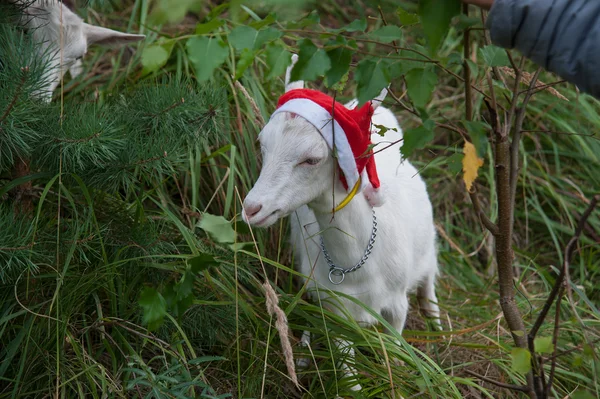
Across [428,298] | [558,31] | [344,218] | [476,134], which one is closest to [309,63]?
[476,134]

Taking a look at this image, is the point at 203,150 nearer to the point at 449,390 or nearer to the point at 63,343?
the point at 63,343

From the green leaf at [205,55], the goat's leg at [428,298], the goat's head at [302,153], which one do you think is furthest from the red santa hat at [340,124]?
the goat's leg at [428,298]

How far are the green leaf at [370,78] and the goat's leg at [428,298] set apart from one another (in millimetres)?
1797

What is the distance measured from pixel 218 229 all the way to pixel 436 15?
0.75 metres

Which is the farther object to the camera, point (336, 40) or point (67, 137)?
point (67, 137)

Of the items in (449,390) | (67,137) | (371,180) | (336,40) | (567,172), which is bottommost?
(567,172)

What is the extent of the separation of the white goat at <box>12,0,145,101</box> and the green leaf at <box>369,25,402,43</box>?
3.71 ft

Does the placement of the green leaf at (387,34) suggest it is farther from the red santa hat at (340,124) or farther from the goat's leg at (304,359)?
the goat's leg at (304,359)

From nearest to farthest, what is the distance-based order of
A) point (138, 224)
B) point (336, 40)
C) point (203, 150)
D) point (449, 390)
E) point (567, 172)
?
point (336, 40) < point (449, 390) < point (138, 224) < point (203, 150) < point (567, 172)

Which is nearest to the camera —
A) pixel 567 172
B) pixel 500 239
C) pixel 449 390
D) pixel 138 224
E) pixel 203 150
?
pixel 500 239

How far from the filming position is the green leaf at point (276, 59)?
1312mm

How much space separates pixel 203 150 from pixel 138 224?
2.74 feet

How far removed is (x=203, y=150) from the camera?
317 centimetres

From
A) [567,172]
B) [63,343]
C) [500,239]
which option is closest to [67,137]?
[63,343]
